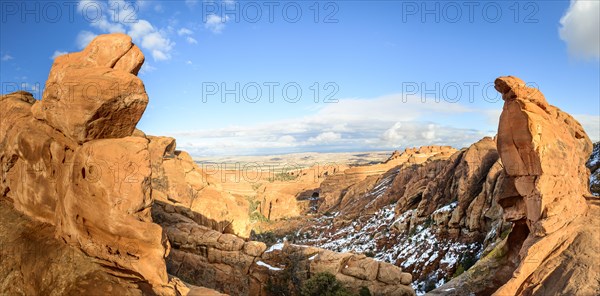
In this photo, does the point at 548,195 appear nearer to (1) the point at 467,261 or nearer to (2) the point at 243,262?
(2) the point at 243,262

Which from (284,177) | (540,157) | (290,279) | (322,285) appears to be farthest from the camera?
(284,177)

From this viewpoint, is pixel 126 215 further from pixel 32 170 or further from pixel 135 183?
pixel 32 170

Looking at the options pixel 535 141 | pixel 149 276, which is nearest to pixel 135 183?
pixel 149 276

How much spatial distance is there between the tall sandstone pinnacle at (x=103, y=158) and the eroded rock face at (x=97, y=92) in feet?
0.08

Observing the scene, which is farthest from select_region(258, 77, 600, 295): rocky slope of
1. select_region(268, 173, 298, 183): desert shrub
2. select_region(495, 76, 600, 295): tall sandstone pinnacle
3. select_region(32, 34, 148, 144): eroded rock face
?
select_region(268, 173, 298, 183): desert shrub

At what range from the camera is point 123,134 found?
35.4ft

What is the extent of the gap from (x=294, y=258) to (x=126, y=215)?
12.7m

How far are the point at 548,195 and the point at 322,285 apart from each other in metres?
10.6

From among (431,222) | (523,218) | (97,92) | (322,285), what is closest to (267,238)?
(431,222)

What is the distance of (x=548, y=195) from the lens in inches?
480

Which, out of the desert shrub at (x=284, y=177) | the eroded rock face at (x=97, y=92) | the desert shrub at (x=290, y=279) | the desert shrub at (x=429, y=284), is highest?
the eroded rock face at (x=97, y=92)

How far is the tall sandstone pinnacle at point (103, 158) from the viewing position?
9.91 meters

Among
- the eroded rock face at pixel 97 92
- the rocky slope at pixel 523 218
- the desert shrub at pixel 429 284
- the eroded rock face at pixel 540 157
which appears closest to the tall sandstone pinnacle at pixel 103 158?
the eroded rock face at pixel 97 92

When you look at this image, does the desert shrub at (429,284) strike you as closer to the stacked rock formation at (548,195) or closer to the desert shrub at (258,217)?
the stacked rock formation at (548,195)
